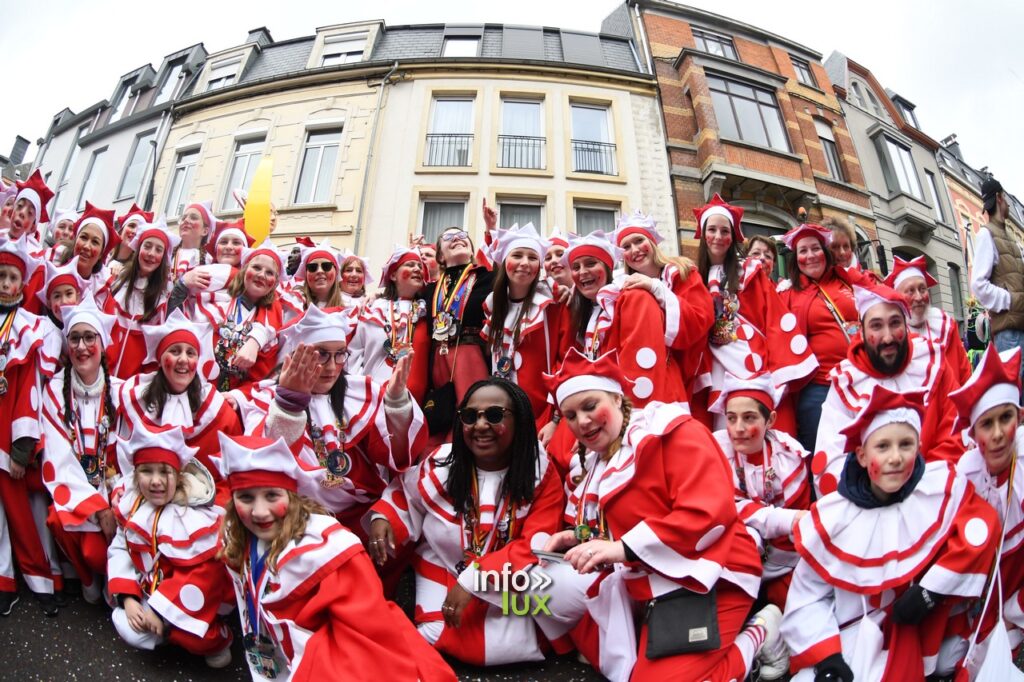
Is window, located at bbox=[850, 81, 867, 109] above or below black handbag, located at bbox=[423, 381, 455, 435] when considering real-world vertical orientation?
above

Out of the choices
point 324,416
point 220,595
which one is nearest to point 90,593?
point 220,595

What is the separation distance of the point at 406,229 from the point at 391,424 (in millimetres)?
10980

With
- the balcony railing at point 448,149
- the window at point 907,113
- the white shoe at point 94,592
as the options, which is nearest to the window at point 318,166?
the balcony railing at point 448,149

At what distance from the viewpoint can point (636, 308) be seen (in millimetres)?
3666

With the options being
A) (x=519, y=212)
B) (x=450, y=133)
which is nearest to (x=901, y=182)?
(x=519, y=212)

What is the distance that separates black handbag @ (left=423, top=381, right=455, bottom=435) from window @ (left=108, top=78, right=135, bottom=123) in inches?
834

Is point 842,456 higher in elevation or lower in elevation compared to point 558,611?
higher

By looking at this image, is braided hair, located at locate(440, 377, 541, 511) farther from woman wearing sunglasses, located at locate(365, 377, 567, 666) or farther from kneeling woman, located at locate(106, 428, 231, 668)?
kneeling woman, located at locate(106, 428, 231, 668)

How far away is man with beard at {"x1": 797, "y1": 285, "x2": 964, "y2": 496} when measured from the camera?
3328 mm

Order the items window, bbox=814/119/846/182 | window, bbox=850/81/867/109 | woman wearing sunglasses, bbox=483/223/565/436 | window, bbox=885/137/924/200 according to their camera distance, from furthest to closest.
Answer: window, bbox=850/81/867/109 < window, bbox=885/137/924/200 < window, bbox=814/119/846/182 < woman wearing sunglasses, bbox=483/223/565/436

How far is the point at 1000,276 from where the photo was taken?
445cm

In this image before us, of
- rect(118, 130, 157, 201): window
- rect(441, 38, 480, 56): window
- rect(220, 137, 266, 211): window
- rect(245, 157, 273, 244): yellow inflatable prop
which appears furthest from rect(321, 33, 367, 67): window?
rect(245, 157, 273, 244): yellow inflatable prop

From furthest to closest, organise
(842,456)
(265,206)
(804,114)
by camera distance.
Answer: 1. (804,114)
2. (265,206)
3. (842,456)

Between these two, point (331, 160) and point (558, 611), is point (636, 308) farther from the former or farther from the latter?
point (331, 160)
